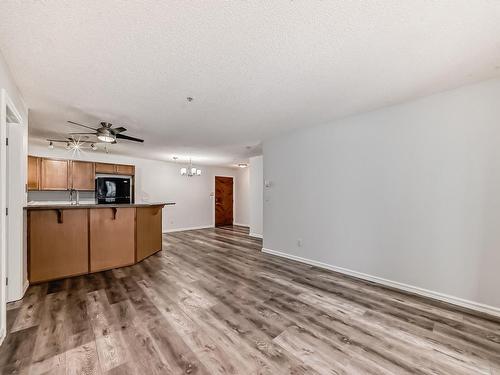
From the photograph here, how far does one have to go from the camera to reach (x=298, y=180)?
4.25 metres

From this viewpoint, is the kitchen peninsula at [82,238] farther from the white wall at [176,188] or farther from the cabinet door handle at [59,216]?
the white wall at [176,188]

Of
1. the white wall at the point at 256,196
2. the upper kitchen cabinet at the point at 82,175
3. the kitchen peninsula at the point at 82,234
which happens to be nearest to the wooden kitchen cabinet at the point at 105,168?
the upper kitchen cabinet at the point at 82,175

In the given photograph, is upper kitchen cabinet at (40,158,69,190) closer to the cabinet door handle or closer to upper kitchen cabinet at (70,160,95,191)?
upper kitchen cabinet at (70,160,95,191)

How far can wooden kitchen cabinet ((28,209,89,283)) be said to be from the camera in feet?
10.2

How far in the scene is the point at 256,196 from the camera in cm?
696

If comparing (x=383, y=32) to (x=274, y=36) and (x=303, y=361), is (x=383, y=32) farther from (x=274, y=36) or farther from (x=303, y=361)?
(x=303, y=361)

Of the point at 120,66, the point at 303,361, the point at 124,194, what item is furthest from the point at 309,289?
the point at 124,194

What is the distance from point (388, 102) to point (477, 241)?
1.95 m

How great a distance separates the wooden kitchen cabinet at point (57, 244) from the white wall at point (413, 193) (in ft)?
12.2

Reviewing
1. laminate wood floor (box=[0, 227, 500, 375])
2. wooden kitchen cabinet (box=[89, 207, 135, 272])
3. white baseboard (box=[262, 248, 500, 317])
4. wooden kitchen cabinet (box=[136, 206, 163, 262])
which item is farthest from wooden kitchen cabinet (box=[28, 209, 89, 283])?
white baseboard (box=[262, 248, 500, 317])

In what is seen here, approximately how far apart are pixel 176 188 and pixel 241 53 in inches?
261

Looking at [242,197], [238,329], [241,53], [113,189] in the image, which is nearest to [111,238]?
[238,329]

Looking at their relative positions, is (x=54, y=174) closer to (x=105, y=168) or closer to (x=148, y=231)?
(x=105, y=168)

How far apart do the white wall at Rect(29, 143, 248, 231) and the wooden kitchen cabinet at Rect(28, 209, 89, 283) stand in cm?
330
